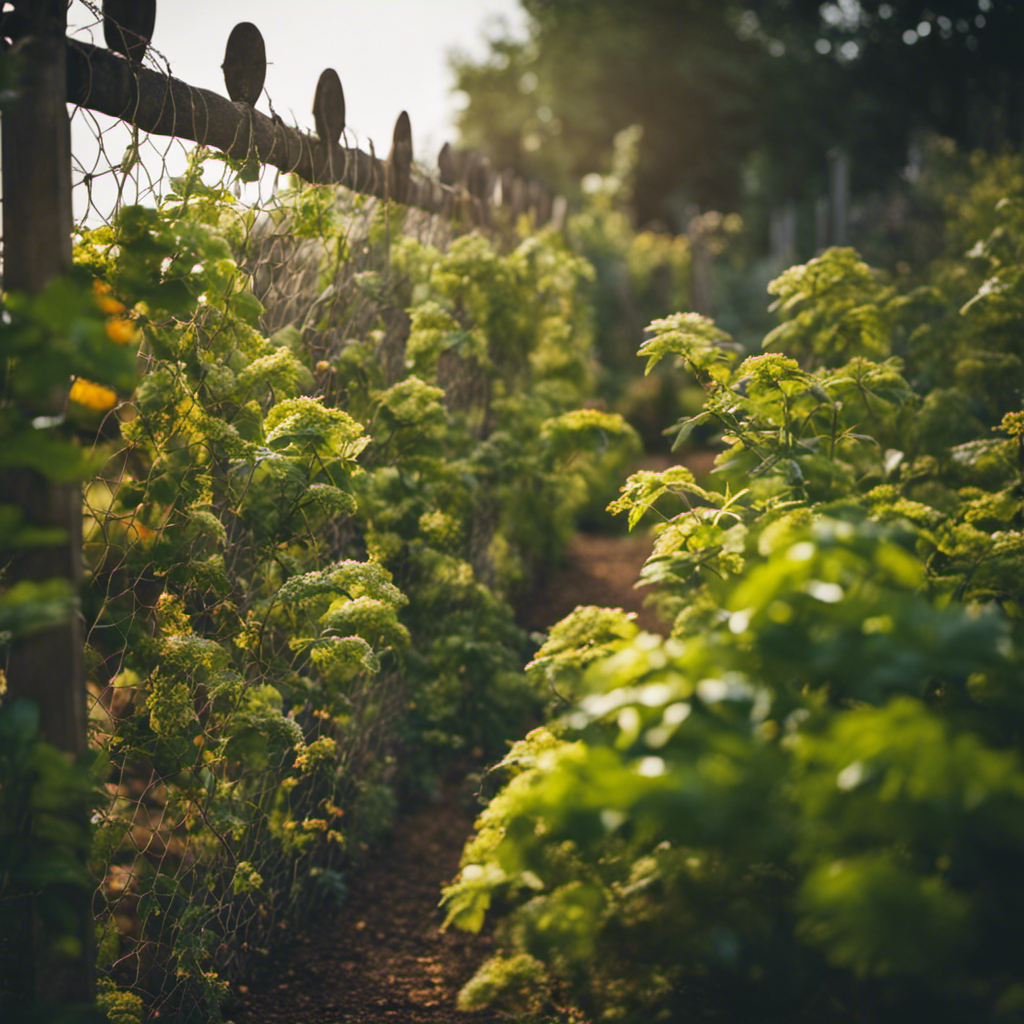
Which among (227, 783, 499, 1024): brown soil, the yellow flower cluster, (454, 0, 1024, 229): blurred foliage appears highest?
(454, 0, 1024, 229): blurred foliage

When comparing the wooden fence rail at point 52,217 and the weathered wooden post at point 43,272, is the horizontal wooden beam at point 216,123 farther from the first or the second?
the weathered wooden post at point 43,272

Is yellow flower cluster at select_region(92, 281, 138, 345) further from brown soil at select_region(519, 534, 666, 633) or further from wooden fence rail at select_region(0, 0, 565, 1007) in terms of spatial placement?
brown soil at select_region(519, 534, 666, 633)

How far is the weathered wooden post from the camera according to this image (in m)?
1.27

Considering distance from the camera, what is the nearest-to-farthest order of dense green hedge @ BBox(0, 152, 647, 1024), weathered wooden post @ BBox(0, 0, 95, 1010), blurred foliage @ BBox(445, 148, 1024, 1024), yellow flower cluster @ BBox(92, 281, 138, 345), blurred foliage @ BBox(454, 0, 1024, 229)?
blurred foliage @ BBox(445, 148, 1024, 1024) → yellow flower cluster @ BBox(92, 281, 138, 345) → weathered wooden post @ BBox(0, 0, 95, 1010) → dense green hedge @ BBox(0, 152, 647, 1024) → blurred foliage @ BBox(454, 0, 1024, 229)

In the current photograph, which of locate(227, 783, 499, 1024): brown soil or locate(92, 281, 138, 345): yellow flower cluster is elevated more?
locate(92, 281, 138, 345): yellow flower cluster

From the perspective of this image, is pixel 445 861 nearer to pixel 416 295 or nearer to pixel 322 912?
pixel 322 912

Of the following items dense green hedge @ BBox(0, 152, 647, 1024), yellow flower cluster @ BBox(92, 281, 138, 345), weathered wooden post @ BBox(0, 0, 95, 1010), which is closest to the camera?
yellow flower cluster @ BBox(92, 281, 138, 345)

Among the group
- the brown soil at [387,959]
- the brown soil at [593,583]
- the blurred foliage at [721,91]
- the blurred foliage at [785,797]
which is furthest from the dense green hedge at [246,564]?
the blurred foliage at [721,91]

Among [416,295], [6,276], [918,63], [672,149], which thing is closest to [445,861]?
[416,295]

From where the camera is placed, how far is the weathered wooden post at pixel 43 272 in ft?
4.17

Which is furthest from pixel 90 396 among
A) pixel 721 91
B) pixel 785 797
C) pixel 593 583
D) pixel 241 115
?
pixel 721 91

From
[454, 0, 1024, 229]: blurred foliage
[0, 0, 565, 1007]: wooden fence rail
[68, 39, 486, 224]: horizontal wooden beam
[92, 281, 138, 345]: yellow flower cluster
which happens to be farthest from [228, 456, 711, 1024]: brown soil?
[454, 0, 1024, 229]: blurred foliage

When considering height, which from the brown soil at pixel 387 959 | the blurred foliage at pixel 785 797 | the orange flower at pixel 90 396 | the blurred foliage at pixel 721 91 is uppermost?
the blurred foliage at pixel 721 91

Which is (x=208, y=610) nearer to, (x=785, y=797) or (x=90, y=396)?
(x=90, y=396)
